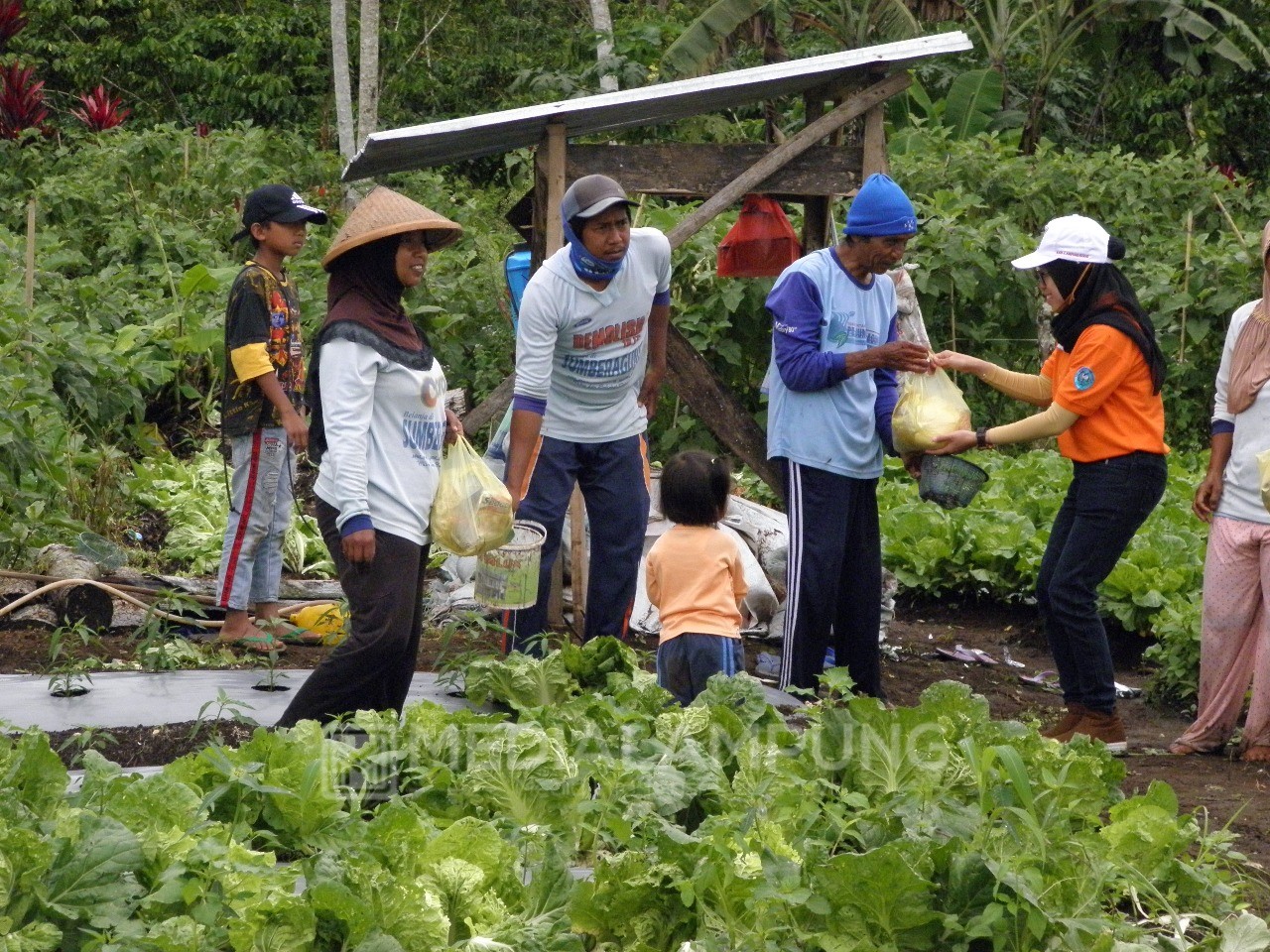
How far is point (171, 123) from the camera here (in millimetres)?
14648

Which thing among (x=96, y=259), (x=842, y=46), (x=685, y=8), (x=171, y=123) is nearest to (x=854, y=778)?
(x=96, y=259)

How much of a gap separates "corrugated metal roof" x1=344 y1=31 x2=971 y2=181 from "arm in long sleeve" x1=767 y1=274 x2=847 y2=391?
1.05 metres

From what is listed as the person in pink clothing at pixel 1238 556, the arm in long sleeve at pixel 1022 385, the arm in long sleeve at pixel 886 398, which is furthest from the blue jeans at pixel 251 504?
the person in pink clothing at pixel 1238 556

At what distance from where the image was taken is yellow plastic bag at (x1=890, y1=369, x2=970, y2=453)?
5426 mm

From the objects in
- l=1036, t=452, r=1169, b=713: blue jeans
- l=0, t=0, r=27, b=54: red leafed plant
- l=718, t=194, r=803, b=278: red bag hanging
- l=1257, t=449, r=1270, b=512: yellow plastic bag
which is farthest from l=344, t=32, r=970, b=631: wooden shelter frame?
l=0, t=0, r=27, b=54: red leafed plant

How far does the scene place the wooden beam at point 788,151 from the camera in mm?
6406

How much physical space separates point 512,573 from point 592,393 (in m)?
0.86

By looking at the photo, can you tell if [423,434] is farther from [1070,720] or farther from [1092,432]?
[1070,720]

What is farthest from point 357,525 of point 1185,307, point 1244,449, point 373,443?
point 1185,307

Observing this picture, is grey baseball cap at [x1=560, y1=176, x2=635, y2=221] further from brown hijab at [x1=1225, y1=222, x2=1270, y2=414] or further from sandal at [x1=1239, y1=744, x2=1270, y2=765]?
sandal at [x1=1239, y1=744, x2=1270, y2=765]

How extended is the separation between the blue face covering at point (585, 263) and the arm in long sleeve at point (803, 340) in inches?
24.2

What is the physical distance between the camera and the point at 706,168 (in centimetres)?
659

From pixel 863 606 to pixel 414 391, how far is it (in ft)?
6.79

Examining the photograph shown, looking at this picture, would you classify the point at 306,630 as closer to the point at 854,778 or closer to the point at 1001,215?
the point at 854,778
